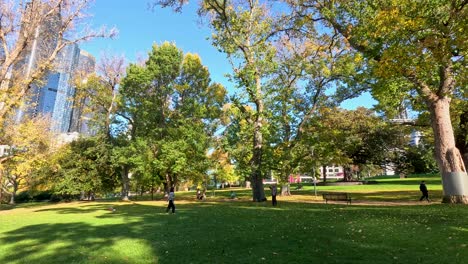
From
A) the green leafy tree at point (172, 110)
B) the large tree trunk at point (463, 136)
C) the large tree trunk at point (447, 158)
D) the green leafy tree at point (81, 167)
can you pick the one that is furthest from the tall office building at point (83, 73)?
the large tree trunk at point (463, 136)

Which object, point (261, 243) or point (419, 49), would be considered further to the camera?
Answer: point (419, 49)

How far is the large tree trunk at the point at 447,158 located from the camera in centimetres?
1667

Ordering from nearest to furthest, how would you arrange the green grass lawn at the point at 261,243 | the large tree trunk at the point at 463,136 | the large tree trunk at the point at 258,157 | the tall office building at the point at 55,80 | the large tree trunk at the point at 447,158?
1. the green grass lawn at the point at 261,243
2. the large tree trunk at the point at 447,158
3. the tall office building at the point at 55,80
4. the large tree trunk at the point at 463,136
5. the large tree trunk at the point at 258,157

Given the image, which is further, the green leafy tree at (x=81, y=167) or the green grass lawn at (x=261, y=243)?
the green leafy tree at (x=81, y=167)

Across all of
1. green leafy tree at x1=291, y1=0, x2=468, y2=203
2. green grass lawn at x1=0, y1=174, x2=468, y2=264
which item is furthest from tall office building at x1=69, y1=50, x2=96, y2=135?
green grass lawn at x1=0, y1=174, x2=468, y2=264

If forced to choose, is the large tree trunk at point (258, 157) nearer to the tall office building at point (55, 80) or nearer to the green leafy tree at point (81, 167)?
the tall office building at point (55, 80)

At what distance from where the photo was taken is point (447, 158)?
1708cm

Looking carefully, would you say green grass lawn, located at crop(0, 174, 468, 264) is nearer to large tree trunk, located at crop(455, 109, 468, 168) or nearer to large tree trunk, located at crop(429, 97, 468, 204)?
large tree trunk, located at crop(429, 97, 468, 204)

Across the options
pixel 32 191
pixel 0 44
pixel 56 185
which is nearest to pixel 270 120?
pixel 0 44

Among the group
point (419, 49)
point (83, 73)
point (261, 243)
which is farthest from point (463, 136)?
point (83, 73)

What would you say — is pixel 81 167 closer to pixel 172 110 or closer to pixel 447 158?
pixel 172 110

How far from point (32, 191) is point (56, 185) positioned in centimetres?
1486

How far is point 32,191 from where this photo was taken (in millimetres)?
47531

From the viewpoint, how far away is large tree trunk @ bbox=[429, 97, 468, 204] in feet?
54.7
